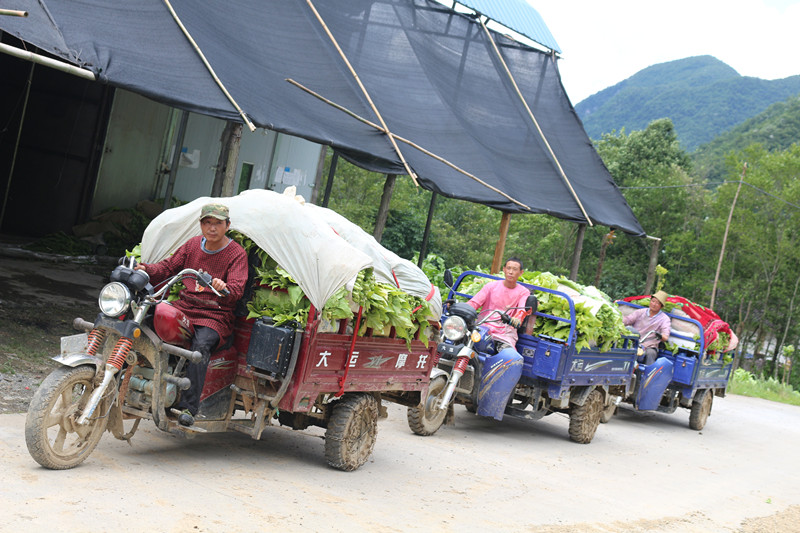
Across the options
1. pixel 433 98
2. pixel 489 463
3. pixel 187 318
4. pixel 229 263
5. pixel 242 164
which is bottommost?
pixel 489 463

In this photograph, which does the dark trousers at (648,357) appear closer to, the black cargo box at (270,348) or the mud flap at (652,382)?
the mud flap at (652,382)

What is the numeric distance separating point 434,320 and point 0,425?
13.3 feet

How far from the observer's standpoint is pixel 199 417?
263 inches

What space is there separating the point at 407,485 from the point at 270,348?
1.99 m

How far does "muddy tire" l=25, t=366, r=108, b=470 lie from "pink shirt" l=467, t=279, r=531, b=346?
229 inches

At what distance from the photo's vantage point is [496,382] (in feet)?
34.6

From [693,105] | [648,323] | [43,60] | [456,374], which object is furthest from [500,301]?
A: [693,105]

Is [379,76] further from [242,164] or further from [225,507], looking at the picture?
[225,507]

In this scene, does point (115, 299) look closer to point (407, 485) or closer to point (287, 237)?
point (287, 237)

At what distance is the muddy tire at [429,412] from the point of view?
10.1 metres

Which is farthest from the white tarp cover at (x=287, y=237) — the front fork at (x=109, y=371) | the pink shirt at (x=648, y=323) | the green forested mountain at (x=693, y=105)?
the green forested mountain at (x=693, y=105)

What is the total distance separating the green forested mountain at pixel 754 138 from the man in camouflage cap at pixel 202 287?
7227 centimetres

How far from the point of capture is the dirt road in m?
5.59

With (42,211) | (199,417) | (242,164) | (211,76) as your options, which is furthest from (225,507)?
(242,164)
